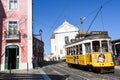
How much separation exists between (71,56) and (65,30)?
111ft

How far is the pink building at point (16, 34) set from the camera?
26.5 metres

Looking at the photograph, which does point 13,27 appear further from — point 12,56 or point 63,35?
point 63,35

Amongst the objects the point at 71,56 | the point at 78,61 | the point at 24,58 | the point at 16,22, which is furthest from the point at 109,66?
the point at 16,22

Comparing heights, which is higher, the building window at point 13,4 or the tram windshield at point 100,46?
the building window at point 13,4

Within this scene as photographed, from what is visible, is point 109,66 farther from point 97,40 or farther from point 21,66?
point 21,66

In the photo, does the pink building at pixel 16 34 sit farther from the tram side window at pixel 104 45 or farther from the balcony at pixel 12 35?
the tram side window at pixel 104 45

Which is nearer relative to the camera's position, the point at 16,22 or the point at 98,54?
the point at 98,54

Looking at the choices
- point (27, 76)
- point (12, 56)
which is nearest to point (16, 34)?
point (12, 56)

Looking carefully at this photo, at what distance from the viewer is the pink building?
26.5 metres

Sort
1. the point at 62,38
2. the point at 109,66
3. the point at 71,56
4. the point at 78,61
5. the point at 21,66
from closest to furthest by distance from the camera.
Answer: the point at 109,66, the point at 78,61, the point at 71,56, the point at 21,66, the point at 62,38

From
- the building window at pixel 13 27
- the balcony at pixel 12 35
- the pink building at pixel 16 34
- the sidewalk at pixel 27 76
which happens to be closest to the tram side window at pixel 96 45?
the sidewalk at pixel 27 76

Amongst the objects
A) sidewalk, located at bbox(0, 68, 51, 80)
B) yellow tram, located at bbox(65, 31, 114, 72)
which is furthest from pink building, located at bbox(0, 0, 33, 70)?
yellow tram, located at bbox(65, 31, 114, 72)

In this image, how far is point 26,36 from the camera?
27.1 m

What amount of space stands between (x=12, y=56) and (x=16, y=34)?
3.40 m
